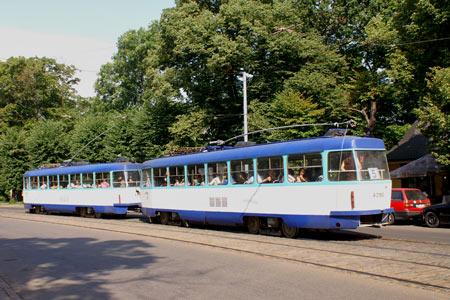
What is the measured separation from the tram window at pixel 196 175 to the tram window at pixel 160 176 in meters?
1.98

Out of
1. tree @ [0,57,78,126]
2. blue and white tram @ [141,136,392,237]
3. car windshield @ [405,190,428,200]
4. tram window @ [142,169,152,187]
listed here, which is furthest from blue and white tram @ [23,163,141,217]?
tree @ [0,57,78,126]

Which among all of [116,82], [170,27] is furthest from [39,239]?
[116,82]

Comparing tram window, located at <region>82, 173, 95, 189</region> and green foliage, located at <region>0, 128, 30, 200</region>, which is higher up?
green foliage, located at <region>0, 128, 30, 200</region>

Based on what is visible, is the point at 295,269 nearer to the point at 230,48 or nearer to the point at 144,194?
the point at 144,194

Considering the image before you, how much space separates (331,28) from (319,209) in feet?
107

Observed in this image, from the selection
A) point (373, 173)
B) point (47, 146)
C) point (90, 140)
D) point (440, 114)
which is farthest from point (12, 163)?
point (373, 173)

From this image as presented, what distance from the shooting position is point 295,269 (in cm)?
959

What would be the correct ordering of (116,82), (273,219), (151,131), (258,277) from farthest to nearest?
(116,82), (151,131), (273,219), (258,277)

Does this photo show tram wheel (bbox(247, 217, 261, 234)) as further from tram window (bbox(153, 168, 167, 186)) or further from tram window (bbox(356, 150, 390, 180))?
tram window (bbox(153, 168, 167, 186))

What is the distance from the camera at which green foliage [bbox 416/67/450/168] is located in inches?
837

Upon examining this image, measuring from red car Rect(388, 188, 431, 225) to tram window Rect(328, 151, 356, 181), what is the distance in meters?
8.21

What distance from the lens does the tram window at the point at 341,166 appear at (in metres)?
13.4

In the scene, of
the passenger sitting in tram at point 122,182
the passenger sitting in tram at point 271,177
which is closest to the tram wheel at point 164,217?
the passenger sitting in tram at point 122,182

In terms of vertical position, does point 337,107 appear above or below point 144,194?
above
